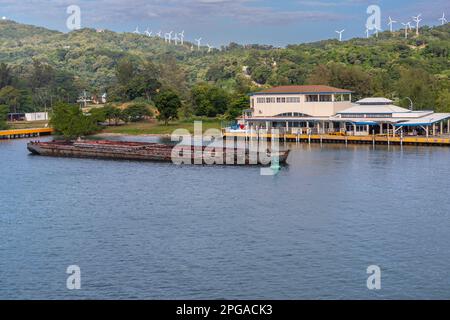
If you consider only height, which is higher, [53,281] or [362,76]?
[362,76]

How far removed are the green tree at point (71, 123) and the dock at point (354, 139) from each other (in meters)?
28.2

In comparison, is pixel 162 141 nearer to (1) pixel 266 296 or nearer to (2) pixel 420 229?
(2) pixel 420 229

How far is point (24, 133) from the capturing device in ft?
461

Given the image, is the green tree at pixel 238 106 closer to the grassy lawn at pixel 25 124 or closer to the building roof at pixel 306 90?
the building roof at pixel 306 90

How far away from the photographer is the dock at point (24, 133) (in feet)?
454

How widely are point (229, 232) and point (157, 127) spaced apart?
9354cm

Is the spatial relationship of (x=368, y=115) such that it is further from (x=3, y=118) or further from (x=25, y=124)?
(x=25, y=124)

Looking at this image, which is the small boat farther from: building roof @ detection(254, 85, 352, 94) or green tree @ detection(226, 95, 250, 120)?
green tree @ detection(226, 95, 250, 120)

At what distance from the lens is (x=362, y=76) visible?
15700cm

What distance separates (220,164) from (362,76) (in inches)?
3033

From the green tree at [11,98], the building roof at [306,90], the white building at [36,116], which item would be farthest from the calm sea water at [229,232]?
the green tree at [11,98]

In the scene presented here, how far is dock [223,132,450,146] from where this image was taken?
10512cm
